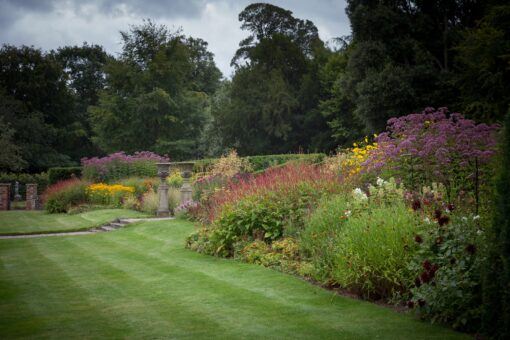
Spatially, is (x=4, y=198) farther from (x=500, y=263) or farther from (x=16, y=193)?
A: (x=500, y=263)

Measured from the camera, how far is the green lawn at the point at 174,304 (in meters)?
5.02

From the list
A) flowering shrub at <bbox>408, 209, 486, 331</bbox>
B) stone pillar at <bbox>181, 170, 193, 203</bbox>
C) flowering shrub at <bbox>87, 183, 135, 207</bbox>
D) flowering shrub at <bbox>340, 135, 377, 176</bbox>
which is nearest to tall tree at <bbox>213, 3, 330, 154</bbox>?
flowering shrub at <bbox>87, 183, 135, 207</bbox>

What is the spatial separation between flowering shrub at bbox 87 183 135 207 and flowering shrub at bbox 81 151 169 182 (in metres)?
2.88

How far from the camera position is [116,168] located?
25266 mm

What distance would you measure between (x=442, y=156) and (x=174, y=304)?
600 centimetres

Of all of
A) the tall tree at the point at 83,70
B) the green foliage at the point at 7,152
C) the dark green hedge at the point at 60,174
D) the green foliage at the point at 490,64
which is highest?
the tall tree at the point at 83,70

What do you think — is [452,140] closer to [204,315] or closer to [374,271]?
[374,271]

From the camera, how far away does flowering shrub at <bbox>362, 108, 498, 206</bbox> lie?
375 inches

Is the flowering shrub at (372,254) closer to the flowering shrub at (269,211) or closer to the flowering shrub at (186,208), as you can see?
the flowering shrub at (269,211)

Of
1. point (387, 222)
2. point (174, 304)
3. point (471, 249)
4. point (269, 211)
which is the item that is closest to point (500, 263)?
point (471, 249)

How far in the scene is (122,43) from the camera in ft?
133

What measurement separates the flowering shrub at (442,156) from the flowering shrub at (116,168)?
16806 millimetres

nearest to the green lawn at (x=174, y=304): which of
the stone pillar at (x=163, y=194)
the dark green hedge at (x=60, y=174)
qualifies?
the stone pillar at (x=163, y=194)

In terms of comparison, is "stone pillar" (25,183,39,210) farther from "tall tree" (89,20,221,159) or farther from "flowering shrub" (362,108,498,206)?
"flowering shrub" (362,108,498,206)
